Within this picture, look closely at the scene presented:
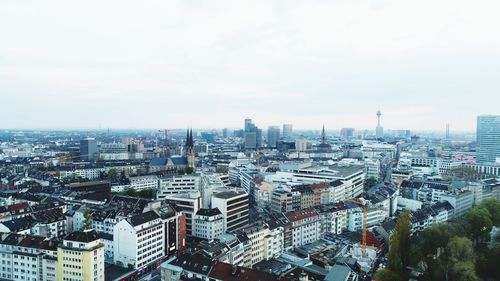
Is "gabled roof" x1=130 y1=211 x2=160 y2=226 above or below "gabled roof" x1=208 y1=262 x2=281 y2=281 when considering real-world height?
above

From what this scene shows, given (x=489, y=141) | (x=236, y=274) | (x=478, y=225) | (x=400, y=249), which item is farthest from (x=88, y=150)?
(x=489, y=141)

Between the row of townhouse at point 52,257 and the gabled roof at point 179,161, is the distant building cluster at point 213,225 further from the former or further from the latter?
the gabled roof at point 179,161

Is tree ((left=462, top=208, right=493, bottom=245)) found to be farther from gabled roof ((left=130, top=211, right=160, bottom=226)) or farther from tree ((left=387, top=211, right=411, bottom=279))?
gabled roof ((left=130, top=211, right=160, bottom=226))

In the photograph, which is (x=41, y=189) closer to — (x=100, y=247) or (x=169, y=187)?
(x=169, y=187)

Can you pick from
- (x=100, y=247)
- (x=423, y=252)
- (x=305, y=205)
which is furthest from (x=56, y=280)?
(x=305, y=205)

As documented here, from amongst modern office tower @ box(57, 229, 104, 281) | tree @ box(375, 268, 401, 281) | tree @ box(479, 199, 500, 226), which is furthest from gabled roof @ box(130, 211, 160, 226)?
tree @ box(479, 199, 500, 226)
